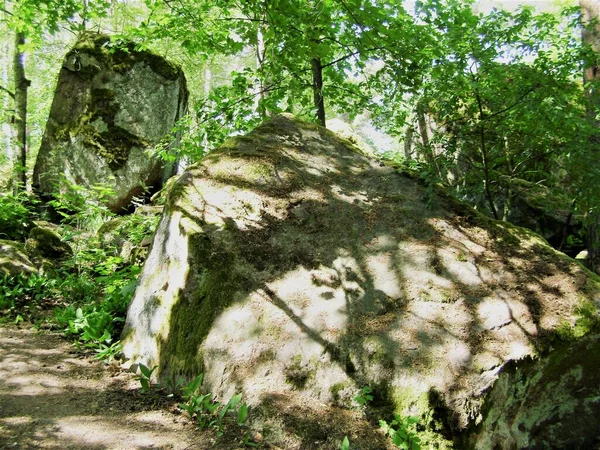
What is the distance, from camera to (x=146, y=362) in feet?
13.6

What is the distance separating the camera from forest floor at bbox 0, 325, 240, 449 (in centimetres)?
289

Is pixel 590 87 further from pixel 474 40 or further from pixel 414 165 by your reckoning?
pixel 414 165

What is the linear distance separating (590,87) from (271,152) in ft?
15.7

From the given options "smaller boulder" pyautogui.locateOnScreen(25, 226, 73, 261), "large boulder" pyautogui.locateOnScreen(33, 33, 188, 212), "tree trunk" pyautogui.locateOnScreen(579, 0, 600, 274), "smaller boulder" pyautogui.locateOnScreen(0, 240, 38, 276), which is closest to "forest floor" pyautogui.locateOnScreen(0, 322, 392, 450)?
"smaller boulder" pyautogui.locateOnScreen(0, 240, 38, 276)

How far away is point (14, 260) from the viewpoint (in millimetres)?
6738

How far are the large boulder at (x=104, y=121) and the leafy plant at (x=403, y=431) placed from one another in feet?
32.1

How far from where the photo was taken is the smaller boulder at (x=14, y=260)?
21.3ft

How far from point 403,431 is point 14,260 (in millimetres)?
6569

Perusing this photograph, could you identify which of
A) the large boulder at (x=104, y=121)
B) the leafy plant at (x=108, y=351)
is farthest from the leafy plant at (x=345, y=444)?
the large boulder at (x=104, y=121)

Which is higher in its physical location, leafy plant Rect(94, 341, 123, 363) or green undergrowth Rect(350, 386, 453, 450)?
leafy plant Rect(94, 341, 123, 363)

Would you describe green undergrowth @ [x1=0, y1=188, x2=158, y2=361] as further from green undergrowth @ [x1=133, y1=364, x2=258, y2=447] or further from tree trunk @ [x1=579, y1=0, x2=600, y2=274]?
→ tree trunk @ [x1=579, y1=0, x2=600, y2=274]

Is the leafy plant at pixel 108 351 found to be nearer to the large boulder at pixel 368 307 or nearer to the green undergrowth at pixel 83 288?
the green undergrowth at pixel 83 288

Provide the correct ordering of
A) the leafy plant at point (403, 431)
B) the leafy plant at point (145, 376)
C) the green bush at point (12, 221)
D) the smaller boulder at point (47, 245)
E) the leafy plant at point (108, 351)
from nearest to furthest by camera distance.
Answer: the leafy plant at point (403, 431)
the leafy plant at point (145, 376)
the leafy plant at point (108, 351)
the smaller boulder at point (47, 245)
the green bush at point (12, 221)

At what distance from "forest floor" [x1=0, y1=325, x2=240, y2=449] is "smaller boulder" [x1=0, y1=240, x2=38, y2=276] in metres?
2.33
